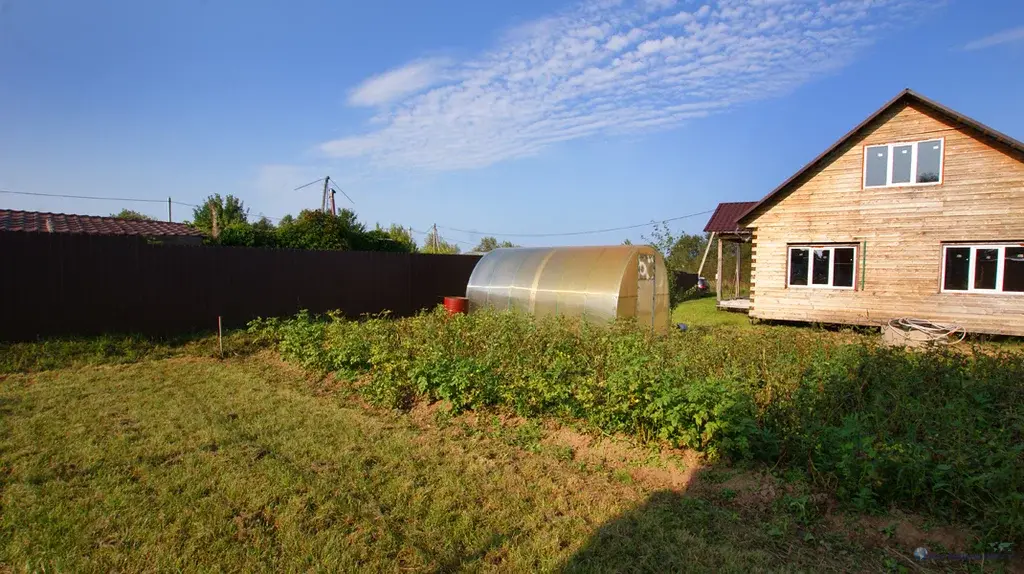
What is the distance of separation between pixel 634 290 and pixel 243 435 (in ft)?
26.0

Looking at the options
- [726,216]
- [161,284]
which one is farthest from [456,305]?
[726,216]

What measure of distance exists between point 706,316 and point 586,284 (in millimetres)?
7573

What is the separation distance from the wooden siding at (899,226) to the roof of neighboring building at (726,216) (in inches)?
190

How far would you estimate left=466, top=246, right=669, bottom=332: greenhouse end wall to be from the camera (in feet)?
35.2

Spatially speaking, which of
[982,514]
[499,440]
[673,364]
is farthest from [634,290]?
[982,514]

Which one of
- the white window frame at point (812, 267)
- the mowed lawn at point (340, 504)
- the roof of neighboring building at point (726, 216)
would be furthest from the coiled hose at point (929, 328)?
the mowed lawn at point (340, 504)

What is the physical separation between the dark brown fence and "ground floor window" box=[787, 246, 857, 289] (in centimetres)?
1163

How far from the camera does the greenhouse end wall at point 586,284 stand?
1074 centimetres

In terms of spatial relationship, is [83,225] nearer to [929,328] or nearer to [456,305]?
[456,305]

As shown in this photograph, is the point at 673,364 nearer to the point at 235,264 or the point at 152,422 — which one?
the point at 152,422

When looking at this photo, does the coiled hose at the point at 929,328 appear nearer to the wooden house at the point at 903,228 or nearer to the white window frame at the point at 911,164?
the wooden house at the point at 903,228

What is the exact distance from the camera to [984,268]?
40.7 ft

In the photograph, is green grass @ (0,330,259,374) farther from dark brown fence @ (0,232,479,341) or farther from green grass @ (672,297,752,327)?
green grass @ (672,297,752,327)

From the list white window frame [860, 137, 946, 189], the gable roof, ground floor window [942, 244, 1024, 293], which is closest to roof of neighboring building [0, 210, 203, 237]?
the gable roof
